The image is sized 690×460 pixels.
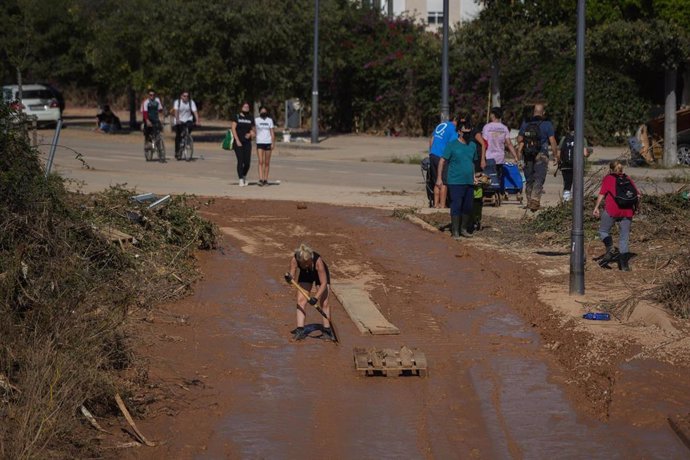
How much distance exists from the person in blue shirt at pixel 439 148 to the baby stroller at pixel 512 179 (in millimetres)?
1348

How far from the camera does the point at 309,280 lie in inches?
448

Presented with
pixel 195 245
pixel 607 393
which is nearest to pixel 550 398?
pixel 607 393

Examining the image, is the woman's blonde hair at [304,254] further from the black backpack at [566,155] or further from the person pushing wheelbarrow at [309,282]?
the black backpack at [566,155]

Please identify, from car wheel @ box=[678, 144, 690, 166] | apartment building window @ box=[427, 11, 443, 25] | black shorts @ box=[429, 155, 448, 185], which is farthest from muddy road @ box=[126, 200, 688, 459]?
apartment building window @ box=[427, 11, 443, 25]

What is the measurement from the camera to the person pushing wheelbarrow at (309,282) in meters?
11.0

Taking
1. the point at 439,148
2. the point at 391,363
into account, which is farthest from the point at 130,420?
the point at 439,148

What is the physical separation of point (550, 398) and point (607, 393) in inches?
18.1


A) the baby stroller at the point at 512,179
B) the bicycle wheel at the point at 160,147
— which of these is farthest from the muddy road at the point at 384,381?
the bicycle wheel at the point at 160,147

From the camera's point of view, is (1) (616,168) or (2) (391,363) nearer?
(2) (391,363)

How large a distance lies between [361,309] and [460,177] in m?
4.60

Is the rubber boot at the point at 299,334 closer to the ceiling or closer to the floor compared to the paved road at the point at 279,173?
closer to the floor

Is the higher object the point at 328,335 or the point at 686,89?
the point at 686,89

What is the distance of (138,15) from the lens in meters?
41.4

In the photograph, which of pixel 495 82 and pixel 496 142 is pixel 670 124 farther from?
pixel 496 142
